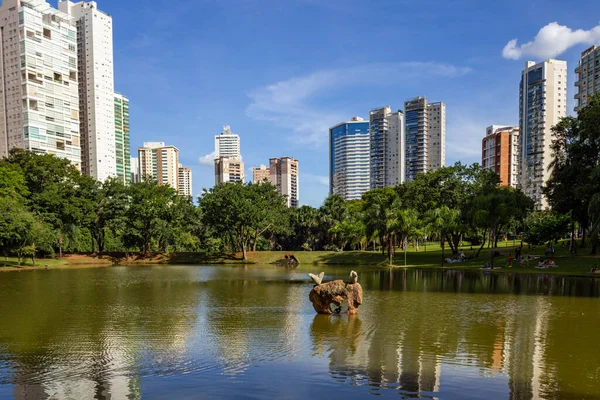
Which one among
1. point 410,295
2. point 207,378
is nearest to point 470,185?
point 410,295

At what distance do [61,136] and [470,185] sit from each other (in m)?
73.9

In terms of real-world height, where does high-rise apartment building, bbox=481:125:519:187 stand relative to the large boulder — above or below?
above

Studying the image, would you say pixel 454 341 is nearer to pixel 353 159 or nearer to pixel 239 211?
pixel 239 211

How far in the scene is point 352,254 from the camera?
1969 inches

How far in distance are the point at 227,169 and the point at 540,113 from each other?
107921 millimetres

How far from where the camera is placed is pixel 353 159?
169875 mm

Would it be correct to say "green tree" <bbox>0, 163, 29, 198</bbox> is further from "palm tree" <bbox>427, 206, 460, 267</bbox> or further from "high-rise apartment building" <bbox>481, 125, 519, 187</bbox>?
"high-rise apartment building" <bbox>481, 125, 519, 187</bbox>

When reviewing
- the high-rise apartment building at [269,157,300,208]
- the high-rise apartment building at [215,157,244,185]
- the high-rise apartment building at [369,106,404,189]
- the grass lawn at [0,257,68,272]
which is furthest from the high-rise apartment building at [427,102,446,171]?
the grass lawn at [0,257,68,272]

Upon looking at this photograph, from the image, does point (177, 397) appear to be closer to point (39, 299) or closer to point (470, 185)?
point (39, 299)

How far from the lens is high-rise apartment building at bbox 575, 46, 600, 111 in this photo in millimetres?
74375

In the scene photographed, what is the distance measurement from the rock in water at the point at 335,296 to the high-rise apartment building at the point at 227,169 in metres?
144

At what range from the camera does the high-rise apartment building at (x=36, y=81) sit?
243ft

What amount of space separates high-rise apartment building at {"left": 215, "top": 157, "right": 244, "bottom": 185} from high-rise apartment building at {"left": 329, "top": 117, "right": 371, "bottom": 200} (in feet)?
138

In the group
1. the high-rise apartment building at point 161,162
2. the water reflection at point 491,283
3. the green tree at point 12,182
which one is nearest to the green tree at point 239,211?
the green tree at point 12,182
